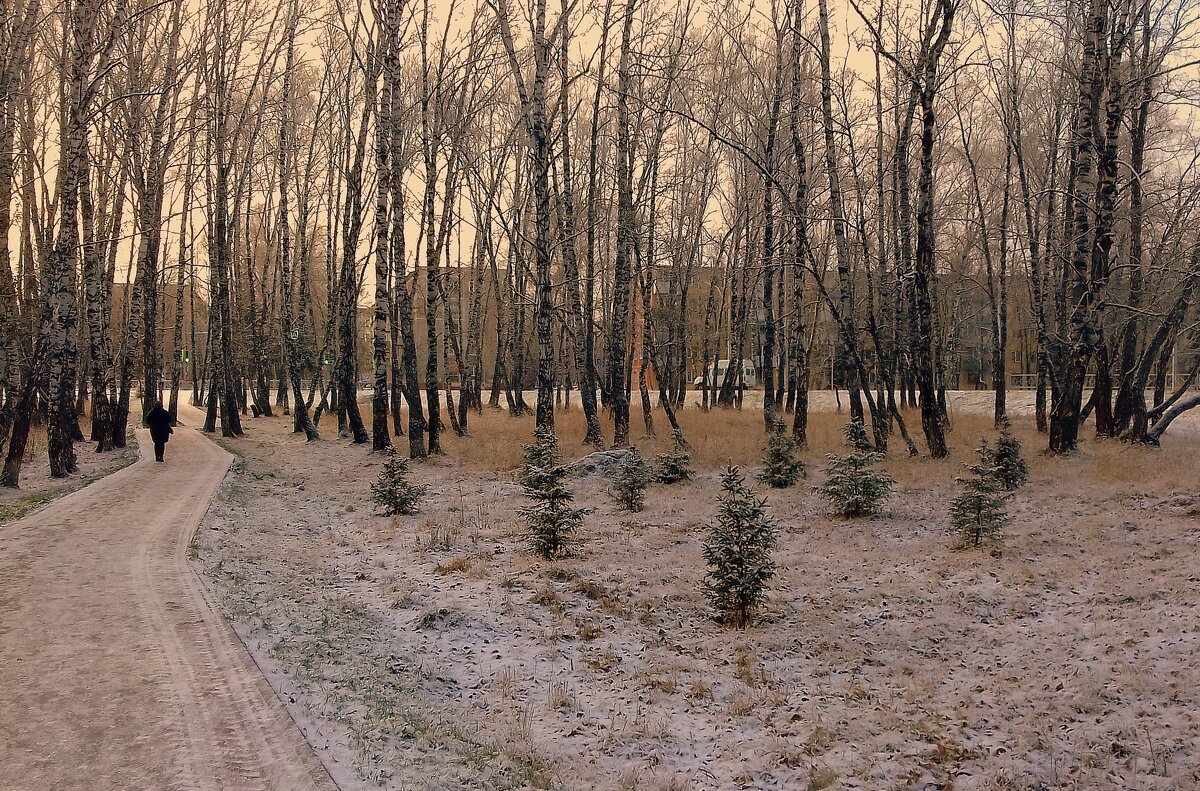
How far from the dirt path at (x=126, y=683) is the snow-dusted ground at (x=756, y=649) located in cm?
30

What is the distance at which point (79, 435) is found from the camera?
2084 cm

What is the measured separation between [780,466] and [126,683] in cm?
984

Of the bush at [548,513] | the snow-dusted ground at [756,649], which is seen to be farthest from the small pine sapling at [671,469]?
the bush at [548,513]

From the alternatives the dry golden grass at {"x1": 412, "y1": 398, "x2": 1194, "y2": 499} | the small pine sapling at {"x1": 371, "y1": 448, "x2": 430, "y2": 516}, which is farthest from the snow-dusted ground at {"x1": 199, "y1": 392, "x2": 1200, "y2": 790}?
the dry golden grass at {"x1": 412, "y1": 398, "x2": 1194, "y2": 499}

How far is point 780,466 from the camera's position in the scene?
41.3 feet

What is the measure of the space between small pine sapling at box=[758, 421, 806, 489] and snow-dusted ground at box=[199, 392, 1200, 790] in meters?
1.65

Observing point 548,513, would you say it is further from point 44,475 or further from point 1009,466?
point 44,475

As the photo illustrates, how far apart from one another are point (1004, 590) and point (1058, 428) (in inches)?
306

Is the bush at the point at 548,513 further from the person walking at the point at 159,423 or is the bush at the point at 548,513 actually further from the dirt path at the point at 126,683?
the person walking at the point at 159,423

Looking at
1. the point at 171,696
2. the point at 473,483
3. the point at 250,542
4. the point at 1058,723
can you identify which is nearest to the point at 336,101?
the point at 473,483

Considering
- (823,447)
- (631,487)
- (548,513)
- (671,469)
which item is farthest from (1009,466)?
(548,513)

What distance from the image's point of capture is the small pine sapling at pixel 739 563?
6797 mm

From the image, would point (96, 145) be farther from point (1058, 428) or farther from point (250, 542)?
point (1058, 428)

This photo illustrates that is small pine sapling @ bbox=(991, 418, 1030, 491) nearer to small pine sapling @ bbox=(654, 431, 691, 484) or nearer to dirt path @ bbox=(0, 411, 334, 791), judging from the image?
small pine sapling @ bbox=(654, 431, 691, 484)
